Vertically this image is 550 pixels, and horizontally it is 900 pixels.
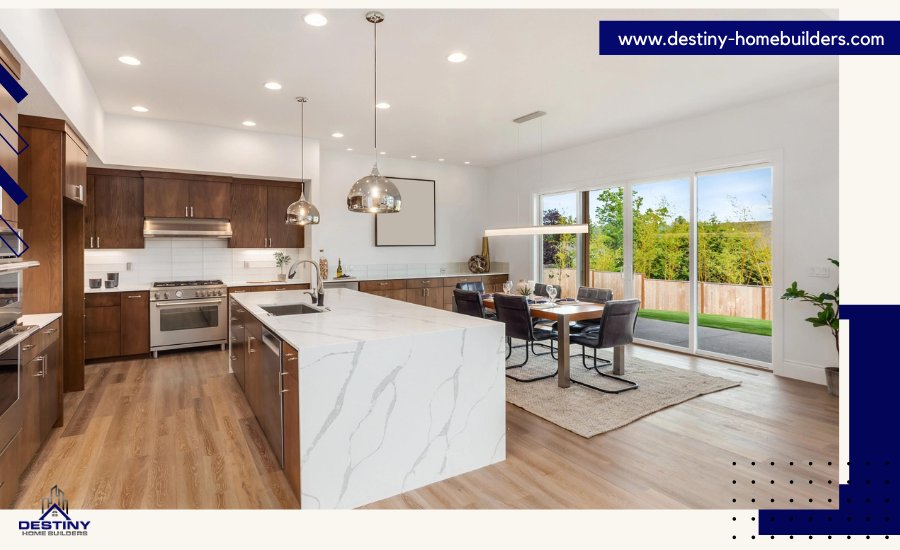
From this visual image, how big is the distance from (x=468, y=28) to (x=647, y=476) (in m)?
3.01

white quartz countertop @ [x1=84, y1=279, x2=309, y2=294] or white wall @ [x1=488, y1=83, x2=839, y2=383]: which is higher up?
white wall @ [x1=488, y1=83, x2=839, y2=383]

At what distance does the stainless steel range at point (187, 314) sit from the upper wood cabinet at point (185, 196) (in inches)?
34.3

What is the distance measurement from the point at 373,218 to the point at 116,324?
3626 millimetres

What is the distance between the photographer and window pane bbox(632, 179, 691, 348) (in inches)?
225

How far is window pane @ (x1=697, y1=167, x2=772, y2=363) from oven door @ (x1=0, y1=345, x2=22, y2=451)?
6.03 metres

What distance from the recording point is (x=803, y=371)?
4570 mm

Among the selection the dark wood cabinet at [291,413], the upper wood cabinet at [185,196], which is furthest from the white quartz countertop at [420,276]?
the dark wood cabinet at [291,413]

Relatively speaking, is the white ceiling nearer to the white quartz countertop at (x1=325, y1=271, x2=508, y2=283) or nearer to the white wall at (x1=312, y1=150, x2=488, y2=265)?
the white wall at (x1=312, y1=150, x2=488, y2=265)

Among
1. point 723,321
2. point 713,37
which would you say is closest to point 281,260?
point 713,37

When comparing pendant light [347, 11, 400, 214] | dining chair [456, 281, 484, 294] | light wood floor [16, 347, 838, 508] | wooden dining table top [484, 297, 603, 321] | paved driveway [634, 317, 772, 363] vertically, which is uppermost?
pendant light [347, 11, 400, 214]

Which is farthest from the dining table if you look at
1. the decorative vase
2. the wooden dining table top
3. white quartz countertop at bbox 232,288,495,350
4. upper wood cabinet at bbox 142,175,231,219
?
upper wood cabinet at bbox 142,175,231,219

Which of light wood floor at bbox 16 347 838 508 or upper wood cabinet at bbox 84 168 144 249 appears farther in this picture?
upper wood cabinet at bbox 84 168 144 249

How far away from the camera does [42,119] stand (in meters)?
3.48
